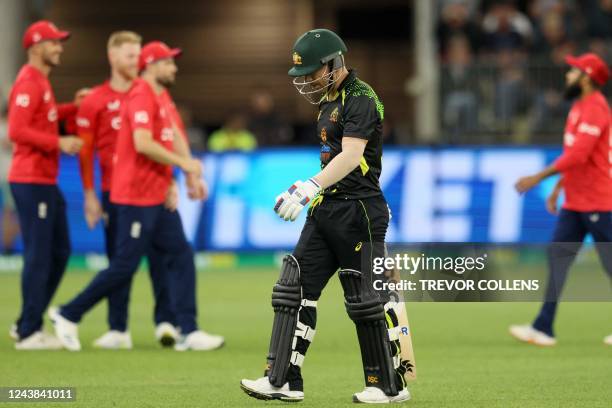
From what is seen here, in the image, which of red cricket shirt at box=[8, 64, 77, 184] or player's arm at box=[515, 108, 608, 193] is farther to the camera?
player's arm at box=[515, 108, 608, 193]

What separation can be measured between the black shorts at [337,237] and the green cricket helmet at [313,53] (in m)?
0.85

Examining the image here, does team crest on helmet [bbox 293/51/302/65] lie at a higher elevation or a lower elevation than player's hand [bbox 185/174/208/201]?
higher

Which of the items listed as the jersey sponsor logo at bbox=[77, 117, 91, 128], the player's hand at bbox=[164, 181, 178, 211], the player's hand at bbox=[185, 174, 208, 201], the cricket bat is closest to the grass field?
the cricket bat

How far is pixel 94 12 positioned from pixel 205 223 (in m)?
12.1

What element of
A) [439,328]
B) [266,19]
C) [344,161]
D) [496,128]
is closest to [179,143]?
[439,328]

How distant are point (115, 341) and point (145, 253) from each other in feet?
2.75

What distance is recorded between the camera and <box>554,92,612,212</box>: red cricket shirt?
11.6 meters

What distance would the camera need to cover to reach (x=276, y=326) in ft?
26.3

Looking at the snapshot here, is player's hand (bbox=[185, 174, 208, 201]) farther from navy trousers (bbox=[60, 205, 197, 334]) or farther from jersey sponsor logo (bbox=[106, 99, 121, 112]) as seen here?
jersey sponsor logo (bbox=[106, 99, 121, 112])

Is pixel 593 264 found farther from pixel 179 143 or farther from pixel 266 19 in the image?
pixel 266 19

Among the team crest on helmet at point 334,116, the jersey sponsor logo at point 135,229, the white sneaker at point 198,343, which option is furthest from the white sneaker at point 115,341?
the team crest on helmet at point 334,116

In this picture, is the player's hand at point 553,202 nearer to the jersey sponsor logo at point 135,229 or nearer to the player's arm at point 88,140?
the jersey sponsor logo at point 135,229

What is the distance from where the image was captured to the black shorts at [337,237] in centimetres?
804

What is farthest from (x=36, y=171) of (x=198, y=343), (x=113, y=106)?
(x=198, y=343)
